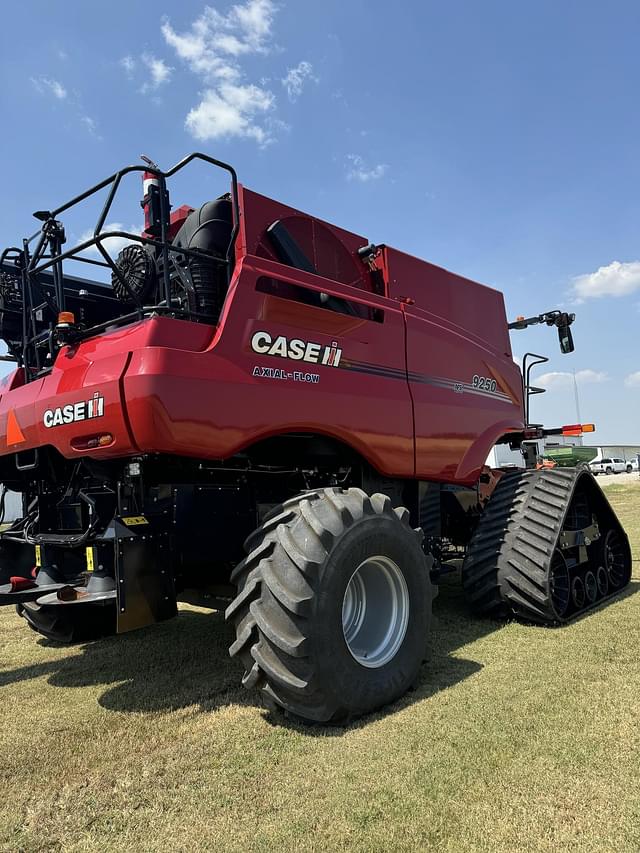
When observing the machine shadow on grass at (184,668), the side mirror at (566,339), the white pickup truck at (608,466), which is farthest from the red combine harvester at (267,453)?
the white pickup truck at (608,466)

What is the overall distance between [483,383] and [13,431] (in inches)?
167

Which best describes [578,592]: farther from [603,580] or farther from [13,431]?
[13,431]

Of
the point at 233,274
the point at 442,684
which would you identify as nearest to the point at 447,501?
the point at 442,684

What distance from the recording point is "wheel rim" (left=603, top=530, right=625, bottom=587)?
6.91 metres

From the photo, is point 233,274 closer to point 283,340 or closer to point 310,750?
point 283,340

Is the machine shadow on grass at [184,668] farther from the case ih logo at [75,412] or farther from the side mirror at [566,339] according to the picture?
the side mirror at [566,339]

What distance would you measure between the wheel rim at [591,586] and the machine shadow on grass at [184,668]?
16 cm

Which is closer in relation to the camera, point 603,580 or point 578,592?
point 578,592

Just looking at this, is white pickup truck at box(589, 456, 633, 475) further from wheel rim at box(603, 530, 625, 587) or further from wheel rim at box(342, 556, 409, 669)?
wheel rim at box(342, 556, 409, 669)

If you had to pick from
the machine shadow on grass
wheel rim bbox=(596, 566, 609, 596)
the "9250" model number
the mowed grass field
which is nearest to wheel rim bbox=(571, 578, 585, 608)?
the machine shadow on grass

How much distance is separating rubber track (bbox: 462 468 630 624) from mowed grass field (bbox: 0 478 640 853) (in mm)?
566

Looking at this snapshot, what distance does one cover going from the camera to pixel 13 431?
500cm

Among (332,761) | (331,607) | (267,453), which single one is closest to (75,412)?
(267,453)

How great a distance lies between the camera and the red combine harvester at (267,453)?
3.69 m
